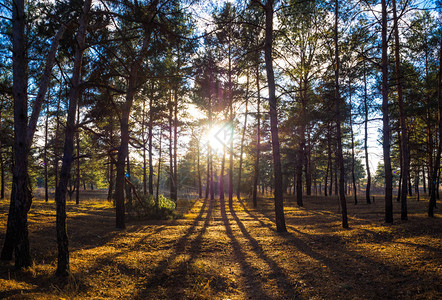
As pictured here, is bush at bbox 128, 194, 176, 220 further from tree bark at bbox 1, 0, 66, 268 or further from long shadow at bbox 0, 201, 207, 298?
tree bark at bbox 1, 0, 66, 268

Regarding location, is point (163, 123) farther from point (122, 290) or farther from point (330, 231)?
point (122, 290)

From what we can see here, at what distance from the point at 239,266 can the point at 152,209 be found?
9263 millimetres

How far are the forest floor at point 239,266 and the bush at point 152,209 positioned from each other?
4.28m

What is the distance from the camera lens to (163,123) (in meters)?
20.6

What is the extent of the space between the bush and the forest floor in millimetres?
4277

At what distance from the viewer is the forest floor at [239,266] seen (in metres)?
4.66

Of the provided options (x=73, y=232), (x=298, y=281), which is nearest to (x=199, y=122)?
(x=73, y=232)

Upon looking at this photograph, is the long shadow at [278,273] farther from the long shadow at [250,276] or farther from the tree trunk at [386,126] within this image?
the tree trunk at [386,126]

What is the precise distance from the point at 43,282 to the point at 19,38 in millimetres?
5329

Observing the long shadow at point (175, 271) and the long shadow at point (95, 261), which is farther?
the long shadow at point (175, 271)

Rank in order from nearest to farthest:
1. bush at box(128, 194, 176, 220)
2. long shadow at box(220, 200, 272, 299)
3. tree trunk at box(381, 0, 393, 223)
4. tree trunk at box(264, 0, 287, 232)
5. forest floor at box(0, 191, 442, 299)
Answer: forest floor at box(0, 191, 442, 299) → long shadow at box(220, 200, 272, 299) → tree trunk at box(264, 0, 287, 232) → tree trunk at box(381, 0, 393, 223) → bush at box(128, 194, 176, 220)

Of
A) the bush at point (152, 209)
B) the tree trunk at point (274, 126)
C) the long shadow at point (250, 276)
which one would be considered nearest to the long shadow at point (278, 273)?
the long shadow at point (250, 276)

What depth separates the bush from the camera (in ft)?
47.2

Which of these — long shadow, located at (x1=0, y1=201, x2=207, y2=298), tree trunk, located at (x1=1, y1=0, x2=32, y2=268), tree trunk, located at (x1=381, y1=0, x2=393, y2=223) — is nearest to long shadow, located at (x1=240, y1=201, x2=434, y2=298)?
long shadow, located at (x1=0, y1=201, x2=207, y2=298)
